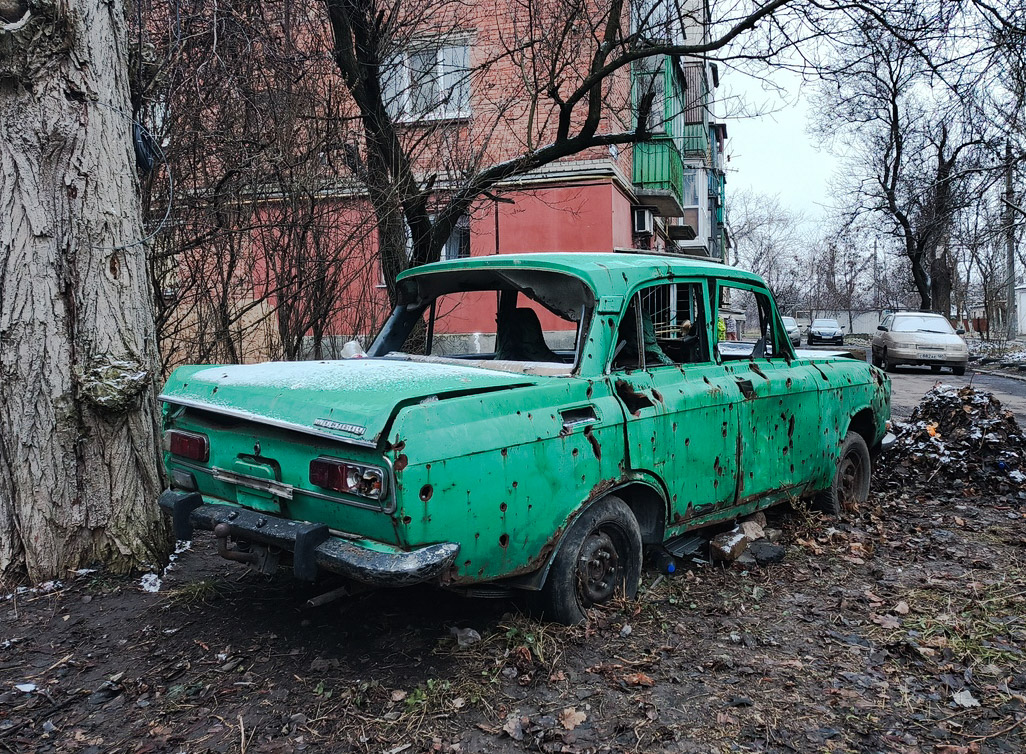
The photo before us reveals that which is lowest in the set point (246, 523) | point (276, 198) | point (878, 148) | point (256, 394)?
point (246, 523)

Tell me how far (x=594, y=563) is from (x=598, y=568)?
0.19ft

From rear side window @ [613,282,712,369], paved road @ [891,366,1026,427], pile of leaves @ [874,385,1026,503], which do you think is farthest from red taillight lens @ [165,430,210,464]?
paved road @ [891,366,1026,427]

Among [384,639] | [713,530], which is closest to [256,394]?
[384,639]

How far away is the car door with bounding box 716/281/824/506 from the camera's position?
452 centimetres

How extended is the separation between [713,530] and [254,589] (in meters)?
2.90

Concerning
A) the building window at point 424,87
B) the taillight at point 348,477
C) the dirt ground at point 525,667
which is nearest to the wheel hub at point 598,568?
the dirt ground at point 525,667

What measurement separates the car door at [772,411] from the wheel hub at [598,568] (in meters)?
1.07

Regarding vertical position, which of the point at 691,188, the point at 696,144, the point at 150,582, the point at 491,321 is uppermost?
the point at 696,144

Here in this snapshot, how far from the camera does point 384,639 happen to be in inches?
140

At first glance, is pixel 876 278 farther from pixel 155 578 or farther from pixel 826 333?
pixel 155 578

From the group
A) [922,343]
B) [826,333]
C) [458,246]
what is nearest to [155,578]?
[458,246]

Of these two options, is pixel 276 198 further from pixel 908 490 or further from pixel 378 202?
pixel 908 490

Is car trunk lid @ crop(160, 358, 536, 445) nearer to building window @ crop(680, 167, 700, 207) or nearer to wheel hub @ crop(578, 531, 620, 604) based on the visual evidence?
wheel hub @ crop(578, 531, 620, 604)

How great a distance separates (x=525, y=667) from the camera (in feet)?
10.8
